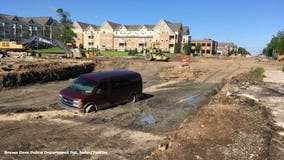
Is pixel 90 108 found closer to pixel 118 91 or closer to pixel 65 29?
pixel 118 91

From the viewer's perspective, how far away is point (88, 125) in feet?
40.5

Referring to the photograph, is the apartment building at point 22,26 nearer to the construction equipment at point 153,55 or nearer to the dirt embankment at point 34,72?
the construction equipment at point 153,55

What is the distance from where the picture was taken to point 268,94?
18062 millimetres

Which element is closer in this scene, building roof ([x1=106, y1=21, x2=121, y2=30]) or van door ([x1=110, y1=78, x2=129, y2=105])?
van door ([x1=110, y1=78, x2=129, y2=105])

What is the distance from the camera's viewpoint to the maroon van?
568 inches

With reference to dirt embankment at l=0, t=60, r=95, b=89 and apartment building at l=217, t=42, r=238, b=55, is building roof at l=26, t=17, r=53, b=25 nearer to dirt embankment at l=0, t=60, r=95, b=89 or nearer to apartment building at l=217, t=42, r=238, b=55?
dirt embankment at l=0, t=60, r=95, b=89

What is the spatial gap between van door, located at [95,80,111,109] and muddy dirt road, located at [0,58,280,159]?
41cm

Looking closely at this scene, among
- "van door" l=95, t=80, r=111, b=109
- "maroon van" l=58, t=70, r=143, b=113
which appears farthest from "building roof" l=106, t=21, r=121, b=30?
"van door" l=95, t=80, r=111, b=109

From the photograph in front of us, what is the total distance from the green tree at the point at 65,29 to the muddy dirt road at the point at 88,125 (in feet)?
212

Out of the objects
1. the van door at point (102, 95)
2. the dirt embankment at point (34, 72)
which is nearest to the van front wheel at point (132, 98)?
the van door at point (102, 95)

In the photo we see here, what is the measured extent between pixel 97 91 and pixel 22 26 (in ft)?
332

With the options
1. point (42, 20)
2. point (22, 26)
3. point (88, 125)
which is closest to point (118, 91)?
point (88, 125)

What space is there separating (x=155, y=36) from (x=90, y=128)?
96.7 meters

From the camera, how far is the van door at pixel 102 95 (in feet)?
49.2
